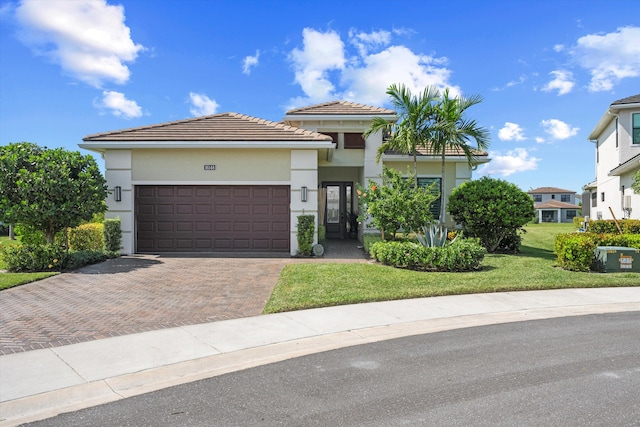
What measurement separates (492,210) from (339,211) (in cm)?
768

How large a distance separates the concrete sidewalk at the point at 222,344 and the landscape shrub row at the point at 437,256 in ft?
7.83

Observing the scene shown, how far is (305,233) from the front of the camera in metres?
15.3

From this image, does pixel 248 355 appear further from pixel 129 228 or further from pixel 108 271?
pixel 129 228

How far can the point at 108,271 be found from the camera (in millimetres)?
12328

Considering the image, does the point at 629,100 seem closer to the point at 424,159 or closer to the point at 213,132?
the point at 424,159

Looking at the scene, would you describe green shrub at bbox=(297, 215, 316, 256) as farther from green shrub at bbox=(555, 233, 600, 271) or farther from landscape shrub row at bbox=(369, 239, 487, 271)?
green shrub at bbox=(555, 233, 600, 271)

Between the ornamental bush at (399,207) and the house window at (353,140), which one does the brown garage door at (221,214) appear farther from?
the house window at (353,140)

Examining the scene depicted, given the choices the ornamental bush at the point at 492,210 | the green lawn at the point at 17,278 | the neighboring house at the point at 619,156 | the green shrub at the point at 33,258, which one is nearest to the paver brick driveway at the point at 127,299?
the green lawn at the point at 17,278

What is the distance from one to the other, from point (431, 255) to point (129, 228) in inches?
403

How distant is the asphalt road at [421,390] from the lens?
13.9 ft

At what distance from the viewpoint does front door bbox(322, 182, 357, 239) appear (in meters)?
21.1

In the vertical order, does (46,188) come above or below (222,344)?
above

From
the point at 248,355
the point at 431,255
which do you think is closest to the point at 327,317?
the point at 248,355

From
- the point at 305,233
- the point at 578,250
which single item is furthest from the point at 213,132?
the point at 578,250
